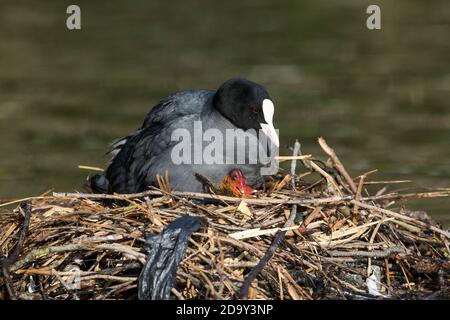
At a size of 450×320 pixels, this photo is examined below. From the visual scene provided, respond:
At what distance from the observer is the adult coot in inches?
212

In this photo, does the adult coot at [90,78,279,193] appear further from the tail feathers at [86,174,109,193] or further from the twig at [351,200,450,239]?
the twig at [351,200,450,239]

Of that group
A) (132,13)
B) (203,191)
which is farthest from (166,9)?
(203,191)

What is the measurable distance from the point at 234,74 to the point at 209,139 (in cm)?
473

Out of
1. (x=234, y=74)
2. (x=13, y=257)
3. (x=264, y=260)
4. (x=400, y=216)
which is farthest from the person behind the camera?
(x=234, y=74)

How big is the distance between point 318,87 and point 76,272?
5.70 meters

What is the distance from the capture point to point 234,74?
33.1 feet

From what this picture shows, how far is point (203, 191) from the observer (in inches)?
210

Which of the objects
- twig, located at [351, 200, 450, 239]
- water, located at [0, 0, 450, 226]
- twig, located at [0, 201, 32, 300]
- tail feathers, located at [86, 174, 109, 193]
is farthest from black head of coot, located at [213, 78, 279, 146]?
water, located at [0, 0, 450, 226]

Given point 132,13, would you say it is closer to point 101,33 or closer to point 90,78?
point 101,33

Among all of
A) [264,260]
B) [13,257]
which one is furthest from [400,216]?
[13,257]

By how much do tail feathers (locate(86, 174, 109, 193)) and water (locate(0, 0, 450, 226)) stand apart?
118 centimetres

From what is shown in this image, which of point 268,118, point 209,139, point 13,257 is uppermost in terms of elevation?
point 268,118

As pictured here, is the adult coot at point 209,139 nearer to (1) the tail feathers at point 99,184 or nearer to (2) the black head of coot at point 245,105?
(2) the black head of coot at point 245,105

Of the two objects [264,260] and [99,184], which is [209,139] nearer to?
[99,184]
